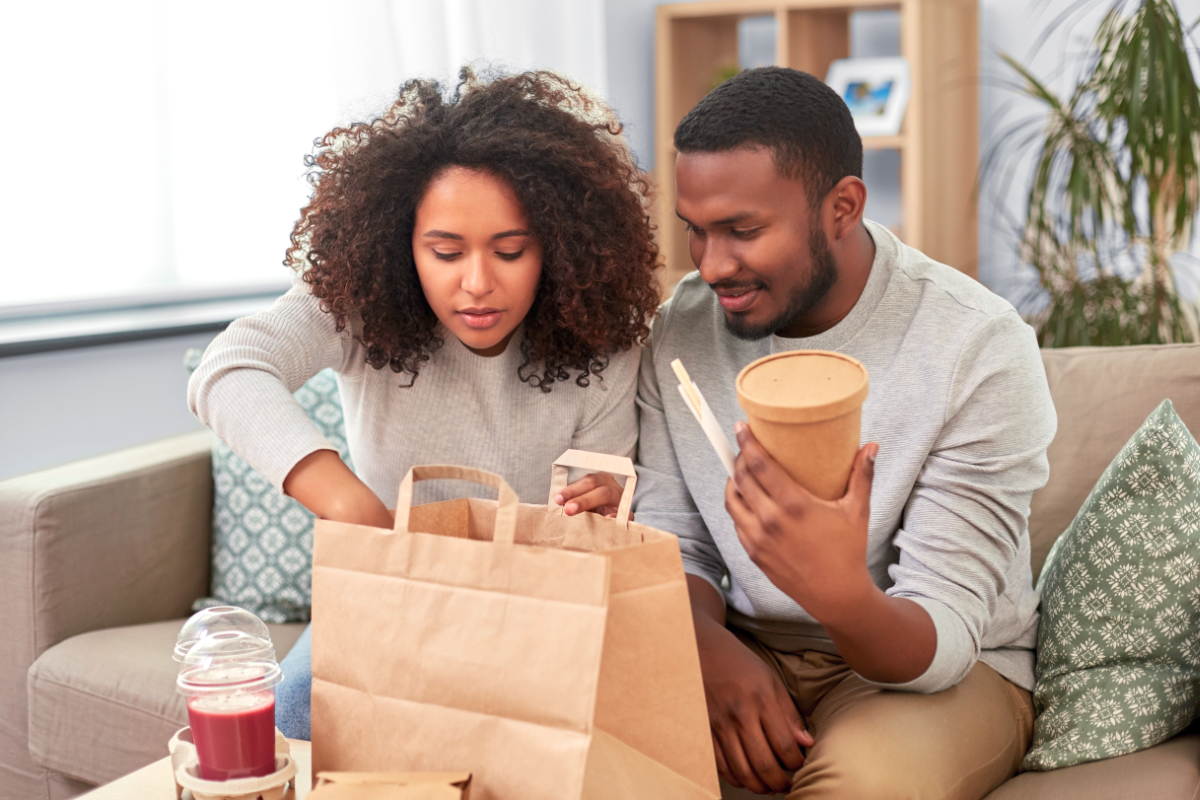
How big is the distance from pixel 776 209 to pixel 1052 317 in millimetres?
1658

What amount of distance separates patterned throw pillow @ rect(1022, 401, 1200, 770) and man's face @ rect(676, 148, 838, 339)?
0.44m

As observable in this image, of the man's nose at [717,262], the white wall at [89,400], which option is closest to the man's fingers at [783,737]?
the man's nose at [717,262]

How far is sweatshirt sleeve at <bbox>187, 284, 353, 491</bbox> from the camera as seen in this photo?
1.12 m

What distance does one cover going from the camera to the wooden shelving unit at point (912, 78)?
309 centimetres

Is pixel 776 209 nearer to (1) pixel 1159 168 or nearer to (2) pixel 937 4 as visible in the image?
(1) pixel 1159 168

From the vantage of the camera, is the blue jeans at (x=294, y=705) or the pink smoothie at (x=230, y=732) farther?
the blue jeans at (x=294, y=705)

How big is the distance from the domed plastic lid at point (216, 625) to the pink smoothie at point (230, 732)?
124 mm

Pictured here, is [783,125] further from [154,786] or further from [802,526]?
[154,786]

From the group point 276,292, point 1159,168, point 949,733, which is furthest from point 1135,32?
point 276,292

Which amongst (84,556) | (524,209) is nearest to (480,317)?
(524,209)

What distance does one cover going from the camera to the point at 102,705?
162cm

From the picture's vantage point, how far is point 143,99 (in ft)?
7.66

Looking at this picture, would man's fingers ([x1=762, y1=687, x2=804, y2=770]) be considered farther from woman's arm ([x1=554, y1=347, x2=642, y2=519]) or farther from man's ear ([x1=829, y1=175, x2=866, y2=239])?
man's ear ([x1=829, y1=175, x2=866, y2=239])

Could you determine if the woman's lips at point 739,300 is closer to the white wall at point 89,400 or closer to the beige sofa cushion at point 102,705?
the beige sofa cushion at point 102,705
